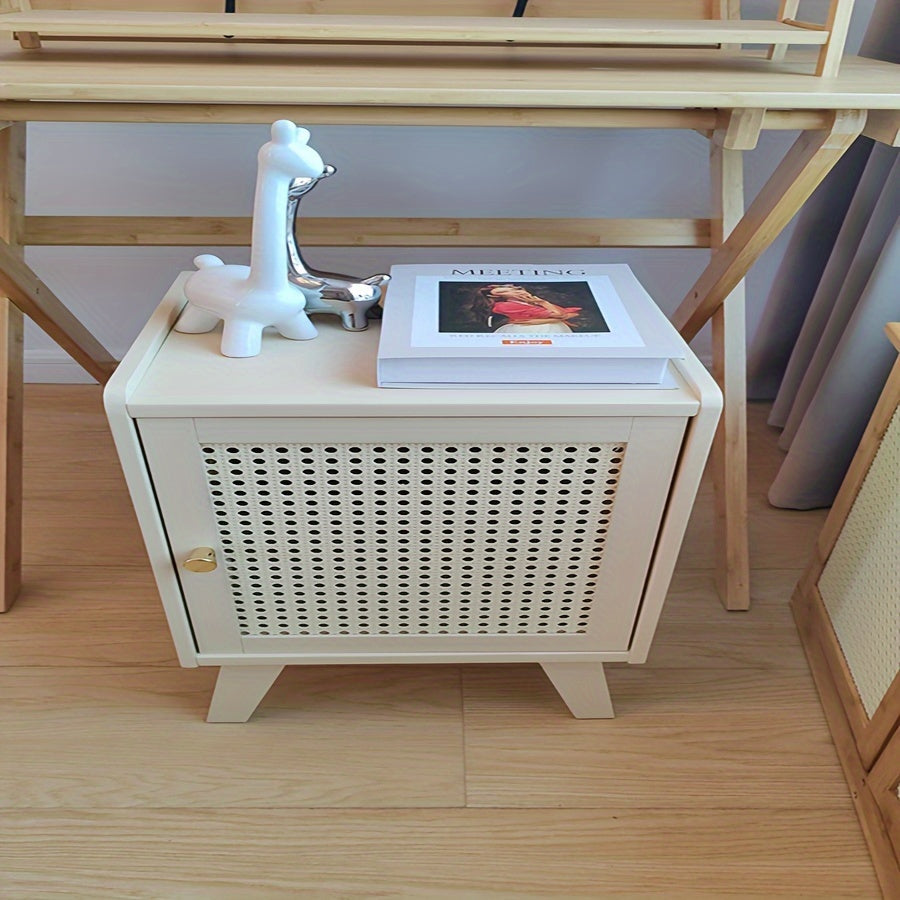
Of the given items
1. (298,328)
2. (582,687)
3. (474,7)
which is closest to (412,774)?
(582,687)

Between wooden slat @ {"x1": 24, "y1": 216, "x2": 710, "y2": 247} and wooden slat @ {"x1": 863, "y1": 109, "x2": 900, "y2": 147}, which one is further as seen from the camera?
wooden slat @ {"x1": 24, "y1": 216, "x2": 710, "y2": 247}

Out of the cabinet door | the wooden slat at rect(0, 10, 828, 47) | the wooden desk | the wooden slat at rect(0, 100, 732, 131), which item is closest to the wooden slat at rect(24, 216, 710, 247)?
the wooden desk

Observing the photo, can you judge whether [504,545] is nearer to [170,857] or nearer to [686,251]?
[170,857]

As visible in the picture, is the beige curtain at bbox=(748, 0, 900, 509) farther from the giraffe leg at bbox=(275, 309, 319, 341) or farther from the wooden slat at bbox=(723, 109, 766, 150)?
the giraffe leg at bbox=(275, 309, 319, 341)

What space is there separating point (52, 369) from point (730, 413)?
1.25 metres

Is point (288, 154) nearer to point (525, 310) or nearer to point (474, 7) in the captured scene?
point (525, 310)

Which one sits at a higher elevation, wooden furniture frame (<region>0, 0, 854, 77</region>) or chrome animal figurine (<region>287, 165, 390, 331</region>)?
wooden furniture frame (<region>0, 0, 854, 77</region>)

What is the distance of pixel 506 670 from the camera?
111 cm

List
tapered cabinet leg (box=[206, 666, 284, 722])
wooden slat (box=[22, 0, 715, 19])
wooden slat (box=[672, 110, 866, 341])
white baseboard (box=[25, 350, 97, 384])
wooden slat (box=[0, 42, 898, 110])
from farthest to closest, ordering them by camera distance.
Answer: white baseboard (box=[25, 350, 97, 384])
wooden slat (box=[22, 0, 715, 19])
tapered cabinet leg (box=[206, 666, 284, 722])
wooden slat (box=[672, 110, 866, 341])
wooden slat (box=[0, 42, 898, 110])

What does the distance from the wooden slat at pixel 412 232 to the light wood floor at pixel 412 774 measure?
1.61 ft

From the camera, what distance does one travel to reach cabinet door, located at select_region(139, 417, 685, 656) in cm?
79

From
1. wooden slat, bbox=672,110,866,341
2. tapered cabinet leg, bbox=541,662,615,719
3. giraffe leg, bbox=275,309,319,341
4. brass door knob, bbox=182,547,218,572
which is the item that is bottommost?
tapered cabinet leg, bbox=541,662,615,719

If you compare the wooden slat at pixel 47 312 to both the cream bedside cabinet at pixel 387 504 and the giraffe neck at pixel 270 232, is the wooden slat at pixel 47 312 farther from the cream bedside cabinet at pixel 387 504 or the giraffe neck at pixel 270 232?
the giraffe neck at pixel 270 232

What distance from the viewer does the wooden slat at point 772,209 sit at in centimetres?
85
